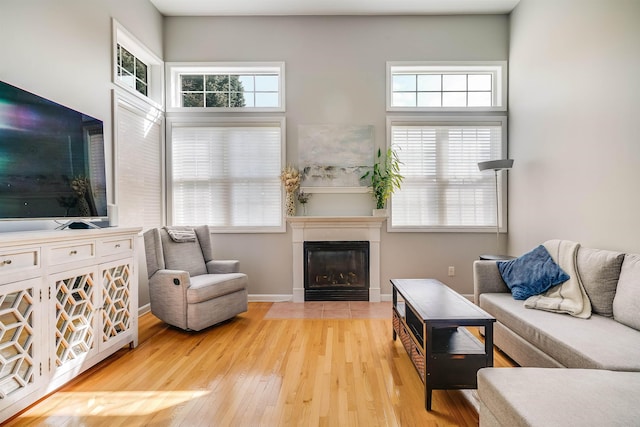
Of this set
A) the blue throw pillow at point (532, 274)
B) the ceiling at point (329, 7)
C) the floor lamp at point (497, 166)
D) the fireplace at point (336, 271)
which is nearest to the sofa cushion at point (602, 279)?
the blue throw pillow at point (532, 274)

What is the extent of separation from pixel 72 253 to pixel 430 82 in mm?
4326

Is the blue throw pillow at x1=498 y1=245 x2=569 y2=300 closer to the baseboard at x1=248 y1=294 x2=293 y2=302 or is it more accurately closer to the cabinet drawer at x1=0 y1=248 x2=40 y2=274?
the baseboard at x1=248 y1=294 x2=293 y2=302

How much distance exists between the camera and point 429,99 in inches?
168

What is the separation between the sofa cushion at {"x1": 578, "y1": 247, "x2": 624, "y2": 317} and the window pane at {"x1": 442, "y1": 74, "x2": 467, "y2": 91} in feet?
9.01

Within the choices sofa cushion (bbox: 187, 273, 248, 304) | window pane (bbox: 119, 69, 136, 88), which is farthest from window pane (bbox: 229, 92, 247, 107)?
sofa cushion (bbox: 187, 273, 248, 304)

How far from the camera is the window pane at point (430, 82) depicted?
427 centimetres

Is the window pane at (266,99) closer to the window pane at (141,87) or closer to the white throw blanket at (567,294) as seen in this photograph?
the window pane at (141,87)

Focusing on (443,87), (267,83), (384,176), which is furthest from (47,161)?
(443,87)

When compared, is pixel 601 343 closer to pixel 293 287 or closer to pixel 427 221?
pixel 427 221

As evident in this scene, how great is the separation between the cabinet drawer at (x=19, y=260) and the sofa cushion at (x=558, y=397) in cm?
247

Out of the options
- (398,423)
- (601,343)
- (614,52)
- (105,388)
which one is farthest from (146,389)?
(614,52)

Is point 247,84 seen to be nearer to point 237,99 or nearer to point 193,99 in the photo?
point 237,99

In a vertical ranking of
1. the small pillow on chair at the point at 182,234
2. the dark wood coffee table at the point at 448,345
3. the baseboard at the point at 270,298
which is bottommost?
the baseboard at the point at 270,298

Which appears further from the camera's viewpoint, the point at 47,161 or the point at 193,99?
the point at 193,99
